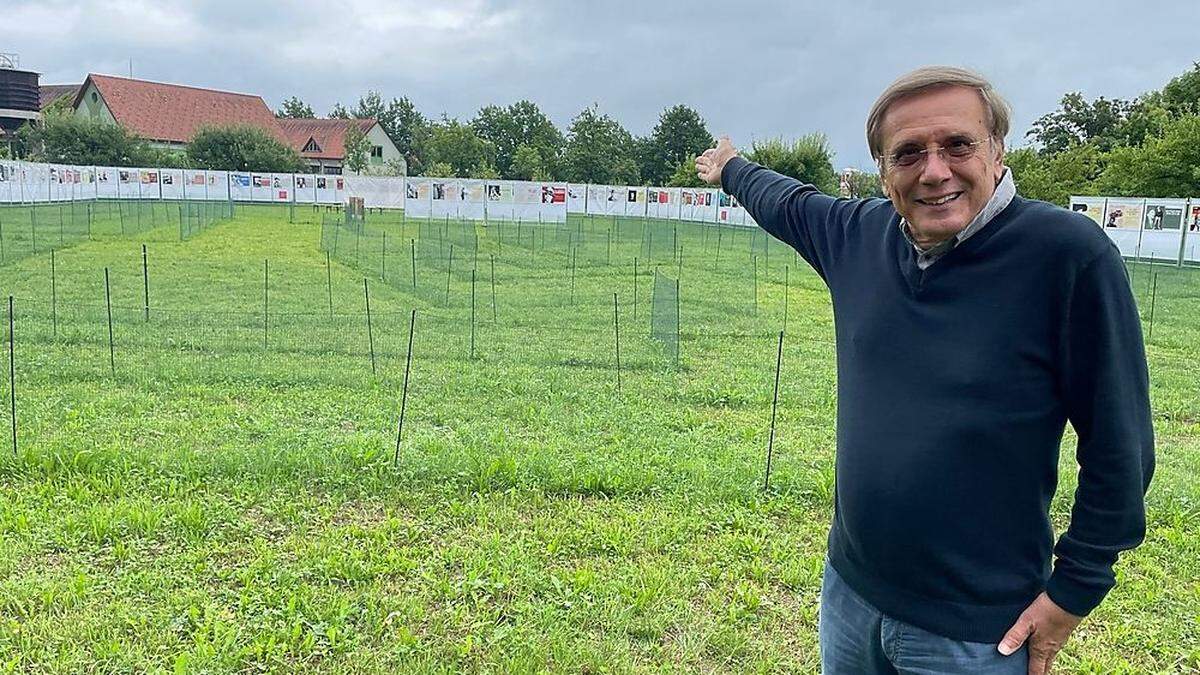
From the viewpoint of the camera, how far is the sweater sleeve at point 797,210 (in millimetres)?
1955

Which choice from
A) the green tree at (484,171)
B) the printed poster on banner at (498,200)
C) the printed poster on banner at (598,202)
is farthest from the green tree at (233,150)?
the printed poster on banner at (498,200)

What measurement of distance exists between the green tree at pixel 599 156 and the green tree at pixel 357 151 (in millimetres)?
12938

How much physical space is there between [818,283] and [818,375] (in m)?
9.35

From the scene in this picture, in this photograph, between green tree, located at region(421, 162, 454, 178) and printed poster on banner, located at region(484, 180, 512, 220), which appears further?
green tree, located at region(421, 162, 454, 178)

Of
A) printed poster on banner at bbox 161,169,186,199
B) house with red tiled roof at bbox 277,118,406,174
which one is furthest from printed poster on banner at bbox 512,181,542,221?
house with red tiled roof at bbox 277,118,406,174

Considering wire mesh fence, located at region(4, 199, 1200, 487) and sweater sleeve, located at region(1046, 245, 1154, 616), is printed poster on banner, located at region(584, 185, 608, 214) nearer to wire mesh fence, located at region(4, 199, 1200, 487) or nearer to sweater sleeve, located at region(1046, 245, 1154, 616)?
wire mesh fence, located at region(4, 199, 1200, 487)

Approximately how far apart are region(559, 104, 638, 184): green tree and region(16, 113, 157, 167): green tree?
78.5 feet

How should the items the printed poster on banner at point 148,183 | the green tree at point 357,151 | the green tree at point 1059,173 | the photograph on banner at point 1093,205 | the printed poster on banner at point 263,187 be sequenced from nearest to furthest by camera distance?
the photograph on banner at point 1093,205 → the green tree at point 1059,173 → the printed poster on banner at point 148,183 → the printed poster on banner at point 263,187 → the green tree at point 357,151

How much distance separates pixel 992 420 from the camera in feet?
4.83

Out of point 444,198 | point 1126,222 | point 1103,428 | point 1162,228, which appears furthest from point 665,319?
point 444,198

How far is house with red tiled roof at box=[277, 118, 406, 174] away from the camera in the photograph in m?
62.2

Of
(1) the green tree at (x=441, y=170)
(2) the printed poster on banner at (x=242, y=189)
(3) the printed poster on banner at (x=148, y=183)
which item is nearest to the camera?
(3) the printed poster on banner at (x=148, y=183)

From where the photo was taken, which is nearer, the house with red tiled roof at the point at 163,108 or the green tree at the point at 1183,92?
the green tree at the point at 1183,92

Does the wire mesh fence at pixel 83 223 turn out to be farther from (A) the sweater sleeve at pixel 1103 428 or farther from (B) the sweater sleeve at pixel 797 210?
(A) the sweater sleeve at pixel 1103 428
